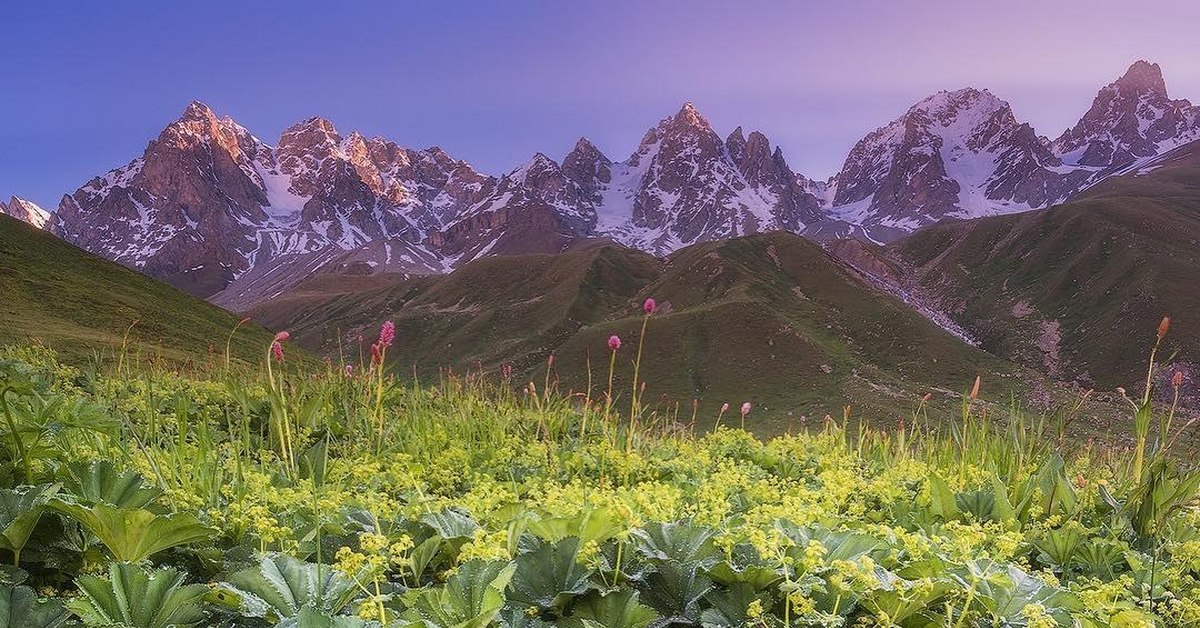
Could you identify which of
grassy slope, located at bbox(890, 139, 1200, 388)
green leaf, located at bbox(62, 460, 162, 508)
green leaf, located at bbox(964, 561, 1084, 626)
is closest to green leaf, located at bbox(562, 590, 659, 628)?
green leaf, located at bbox(964, 561, 1084, 626)

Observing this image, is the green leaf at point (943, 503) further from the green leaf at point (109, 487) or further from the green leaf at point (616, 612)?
the green leaf at point (109, 487)

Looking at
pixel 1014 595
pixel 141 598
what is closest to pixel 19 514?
pixel 141 598

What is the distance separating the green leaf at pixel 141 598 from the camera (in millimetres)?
2133

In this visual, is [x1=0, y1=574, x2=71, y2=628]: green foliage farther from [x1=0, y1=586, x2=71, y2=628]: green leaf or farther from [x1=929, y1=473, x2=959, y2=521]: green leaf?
[x1=929, y1=473, x2=959, y2=521]: green leaf

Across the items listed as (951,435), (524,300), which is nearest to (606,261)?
(524,300)

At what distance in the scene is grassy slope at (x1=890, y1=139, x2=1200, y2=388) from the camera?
117 meters

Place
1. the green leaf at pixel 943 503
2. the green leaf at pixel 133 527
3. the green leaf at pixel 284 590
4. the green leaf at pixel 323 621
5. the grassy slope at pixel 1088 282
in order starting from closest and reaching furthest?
the green leaf at pixel 323 621, the green leaf at pixel 284 590, the green leaf at pixel 133 527, the green leaf at pixel 943 503, the grassy slope at pixel 1088 282

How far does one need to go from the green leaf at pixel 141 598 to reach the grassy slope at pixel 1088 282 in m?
135

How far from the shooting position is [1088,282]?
14125cm

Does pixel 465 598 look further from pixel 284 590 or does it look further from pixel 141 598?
pixel 141 598

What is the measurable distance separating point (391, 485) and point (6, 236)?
5017 centimetres

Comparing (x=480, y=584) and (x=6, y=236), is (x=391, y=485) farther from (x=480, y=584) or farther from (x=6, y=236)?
(x=6, y=236)

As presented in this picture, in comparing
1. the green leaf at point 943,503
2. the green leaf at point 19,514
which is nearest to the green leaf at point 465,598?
the green leaf at point 19,514

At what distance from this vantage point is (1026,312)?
14875 centimetres
